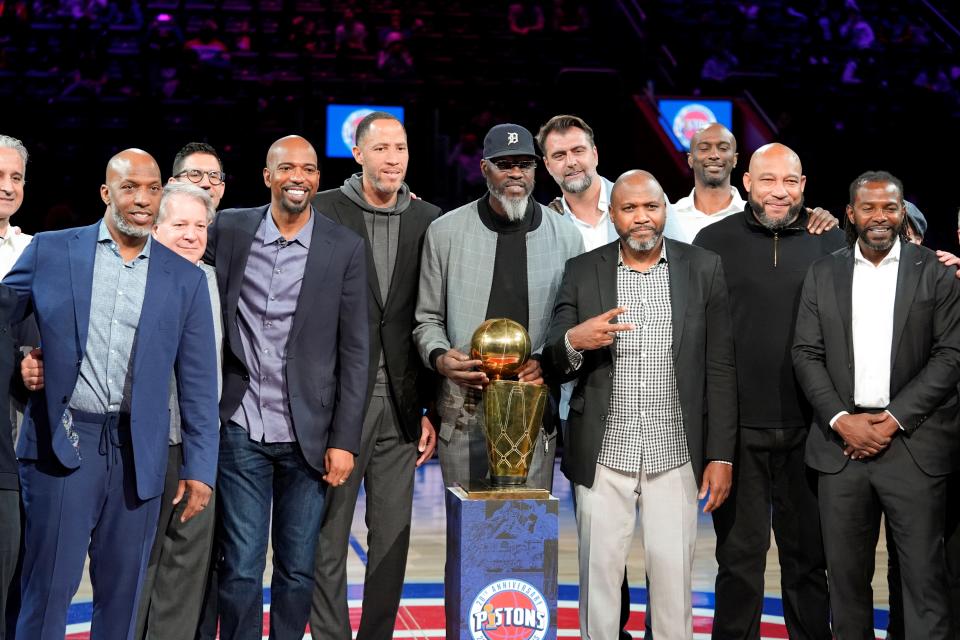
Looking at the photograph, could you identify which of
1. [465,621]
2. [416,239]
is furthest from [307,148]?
[465,621]

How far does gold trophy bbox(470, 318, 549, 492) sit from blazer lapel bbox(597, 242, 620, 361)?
403 millimetres

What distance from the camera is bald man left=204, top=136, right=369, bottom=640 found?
3.68 meters

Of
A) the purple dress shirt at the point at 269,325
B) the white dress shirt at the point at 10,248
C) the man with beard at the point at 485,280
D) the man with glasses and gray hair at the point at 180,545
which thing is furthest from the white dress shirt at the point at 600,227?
the white dress shirt at the point at 10,248

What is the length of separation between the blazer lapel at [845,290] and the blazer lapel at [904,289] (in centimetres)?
14

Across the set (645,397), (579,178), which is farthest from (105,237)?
(579,178)

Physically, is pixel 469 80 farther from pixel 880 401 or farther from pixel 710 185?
pixel 880 401

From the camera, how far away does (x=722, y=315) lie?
3.82 meters

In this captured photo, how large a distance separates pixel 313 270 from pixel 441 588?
7.73 feet

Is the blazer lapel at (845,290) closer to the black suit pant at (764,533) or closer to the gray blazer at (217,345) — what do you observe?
the black suit pant at (764,533)

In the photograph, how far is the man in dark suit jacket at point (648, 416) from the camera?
3.71 metres

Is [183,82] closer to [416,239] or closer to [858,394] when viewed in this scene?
[416,239]

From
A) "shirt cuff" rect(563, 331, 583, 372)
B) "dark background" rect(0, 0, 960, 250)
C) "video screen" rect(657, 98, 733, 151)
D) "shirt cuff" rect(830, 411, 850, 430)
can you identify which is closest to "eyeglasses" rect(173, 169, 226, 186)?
"shirt cuff" rect(563, 331, 583, 372)

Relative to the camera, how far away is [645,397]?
3736 mm

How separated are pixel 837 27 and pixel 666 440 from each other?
1077 cm
